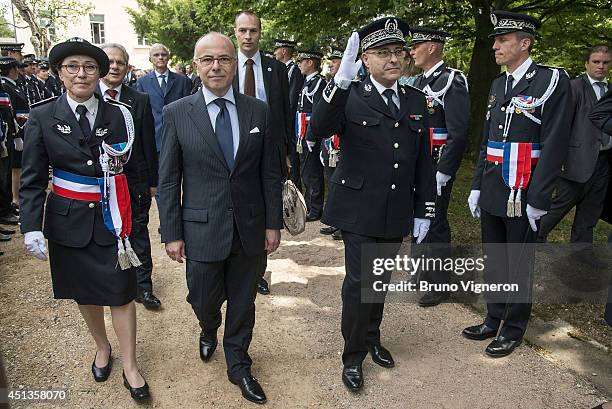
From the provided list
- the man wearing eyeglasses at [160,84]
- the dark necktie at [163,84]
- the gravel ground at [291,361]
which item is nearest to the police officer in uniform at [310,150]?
the man wearing eyeglasses at [160,84]

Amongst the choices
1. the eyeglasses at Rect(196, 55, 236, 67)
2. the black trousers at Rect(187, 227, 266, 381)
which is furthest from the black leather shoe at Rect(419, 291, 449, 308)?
the eyeglasses at Rect(196, 55, 236, 67)

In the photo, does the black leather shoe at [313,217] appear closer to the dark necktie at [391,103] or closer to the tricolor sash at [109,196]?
the dark necktie at [391,103]

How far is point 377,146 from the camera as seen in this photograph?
11.0ft

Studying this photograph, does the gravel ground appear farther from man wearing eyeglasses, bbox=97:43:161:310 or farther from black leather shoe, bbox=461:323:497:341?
man wearing eyeglasses, bbox=97:43:161:310

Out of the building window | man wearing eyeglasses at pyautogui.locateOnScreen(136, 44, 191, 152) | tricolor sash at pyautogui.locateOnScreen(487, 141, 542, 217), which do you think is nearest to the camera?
tricolor sash at pyautogui.locateOnScreen(487, 141, 542, 217)

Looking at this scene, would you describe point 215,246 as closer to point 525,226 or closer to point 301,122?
point 525,226

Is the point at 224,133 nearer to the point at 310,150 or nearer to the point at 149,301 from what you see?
the point at 149,301

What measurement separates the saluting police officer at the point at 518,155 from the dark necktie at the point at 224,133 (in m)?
2.06

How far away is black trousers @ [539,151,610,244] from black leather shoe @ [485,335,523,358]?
212cm

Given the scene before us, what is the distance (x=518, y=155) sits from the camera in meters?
3.74

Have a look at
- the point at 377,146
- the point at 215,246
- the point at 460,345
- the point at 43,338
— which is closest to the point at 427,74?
the point at 377,146

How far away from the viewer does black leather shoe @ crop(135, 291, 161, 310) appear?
459 cm

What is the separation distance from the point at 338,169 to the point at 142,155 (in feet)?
6.28

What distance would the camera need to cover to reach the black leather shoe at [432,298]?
15.6 feet
